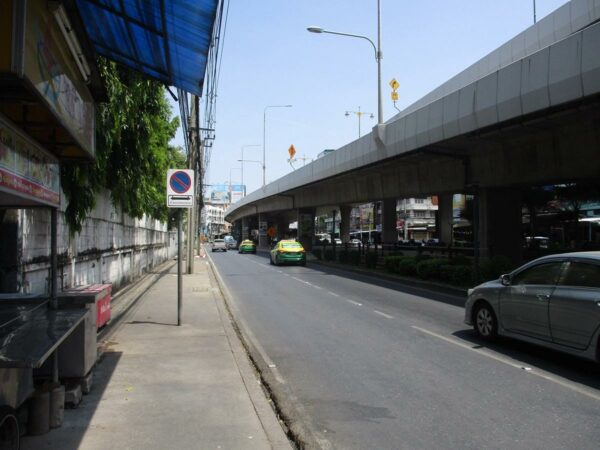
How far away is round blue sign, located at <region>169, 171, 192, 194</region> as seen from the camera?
34.6 feet

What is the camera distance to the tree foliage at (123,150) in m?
9.20

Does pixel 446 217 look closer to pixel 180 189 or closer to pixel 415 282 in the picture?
pixel 415 282

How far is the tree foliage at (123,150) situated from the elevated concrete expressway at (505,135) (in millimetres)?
8326

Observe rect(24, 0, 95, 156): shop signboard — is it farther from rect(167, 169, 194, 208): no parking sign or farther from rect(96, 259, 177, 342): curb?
rect(167, 169, 194, 208): no parking sign

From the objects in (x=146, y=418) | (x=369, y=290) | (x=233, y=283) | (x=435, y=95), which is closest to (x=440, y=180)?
(x=369, y=290)

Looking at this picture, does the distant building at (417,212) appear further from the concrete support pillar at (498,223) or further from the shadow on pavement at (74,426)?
the shadow on pavement at (74,426)

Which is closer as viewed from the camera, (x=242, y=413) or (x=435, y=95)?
(x=242, y=413)

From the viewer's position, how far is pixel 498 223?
1978cm

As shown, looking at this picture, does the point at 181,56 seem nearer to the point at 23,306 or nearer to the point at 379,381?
the point at 23,306

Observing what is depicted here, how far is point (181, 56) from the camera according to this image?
21.2ft

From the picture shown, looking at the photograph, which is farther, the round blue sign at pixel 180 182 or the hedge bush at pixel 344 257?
the hedge bush at pixel 344 257

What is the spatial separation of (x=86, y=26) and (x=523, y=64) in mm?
10480

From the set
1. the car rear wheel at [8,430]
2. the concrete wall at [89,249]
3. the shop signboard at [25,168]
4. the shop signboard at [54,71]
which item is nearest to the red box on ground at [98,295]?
the concrete wall at [89,249]

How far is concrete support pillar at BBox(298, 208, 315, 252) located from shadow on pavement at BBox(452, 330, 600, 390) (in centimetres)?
3733
